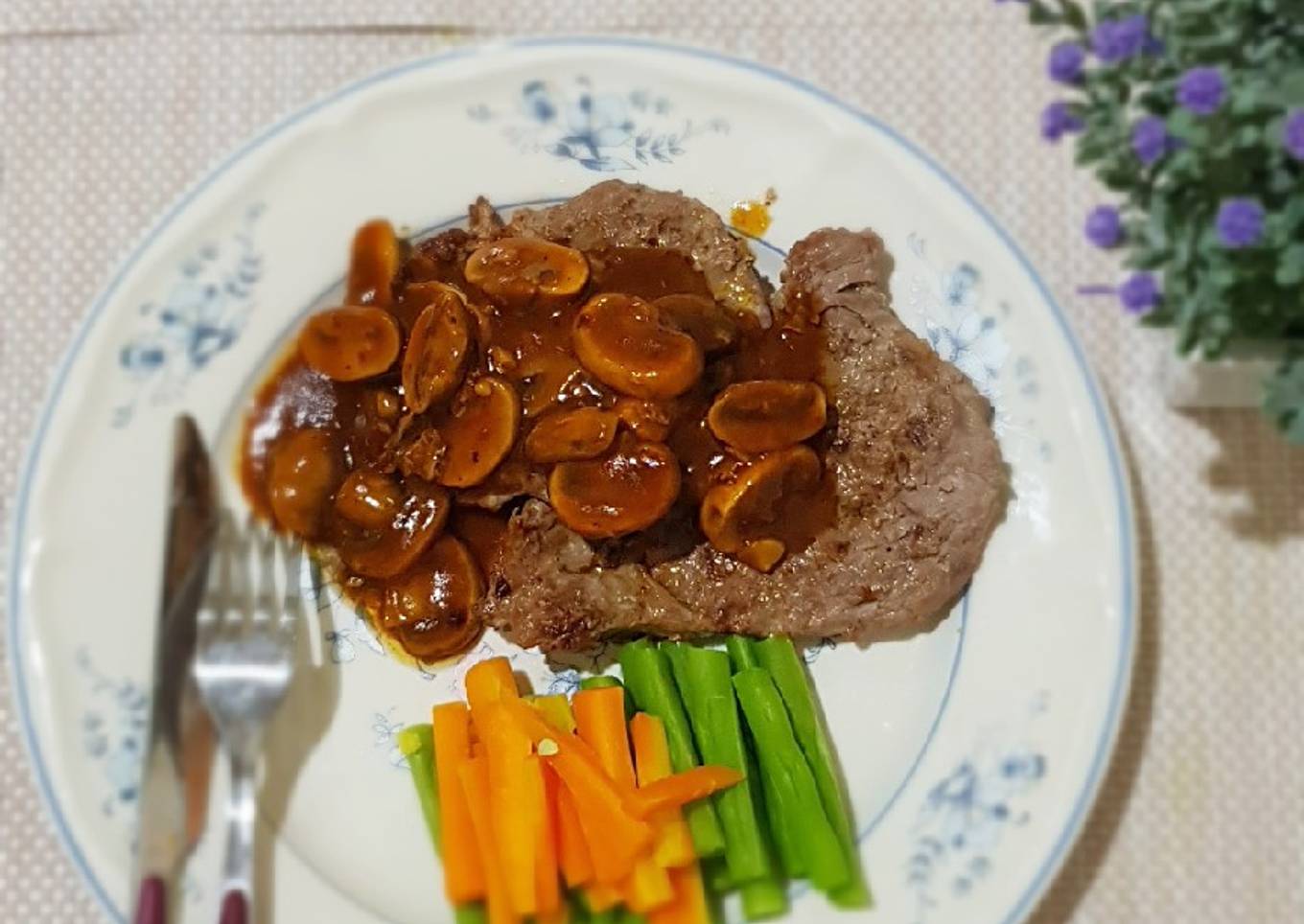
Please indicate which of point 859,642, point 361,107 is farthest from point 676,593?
point 361,107

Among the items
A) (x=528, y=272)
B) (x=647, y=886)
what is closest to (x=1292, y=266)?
(x=528, y=272)

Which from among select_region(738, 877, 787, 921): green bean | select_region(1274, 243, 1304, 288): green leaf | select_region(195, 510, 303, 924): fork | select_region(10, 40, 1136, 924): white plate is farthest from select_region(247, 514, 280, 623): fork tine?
select_region(1274, 243, 1304, 288): green leaf

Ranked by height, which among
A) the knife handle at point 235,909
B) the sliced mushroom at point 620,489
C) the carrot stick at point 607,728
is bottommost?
the knife handle at point 235,909

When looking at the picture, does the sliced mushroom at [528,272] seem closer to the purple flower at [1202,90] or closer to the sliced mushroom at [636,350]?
the sliced mushroom at [636,350]

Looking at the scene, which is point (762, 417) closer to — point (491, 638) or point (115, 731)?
point (491, 638)

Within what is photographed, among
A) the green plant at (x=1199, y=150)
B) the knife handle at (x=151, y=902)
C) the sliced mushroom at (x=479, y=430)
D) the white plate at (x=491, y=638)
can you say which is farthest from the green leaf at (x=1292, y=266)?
the knife handle at (x=151, y=902)

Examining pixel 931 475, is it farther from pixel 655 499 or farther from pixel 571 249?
pixel 571 249

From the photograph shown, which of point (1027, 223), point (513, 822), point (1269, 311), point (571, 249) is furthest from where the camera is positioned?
point (1027, 223)
